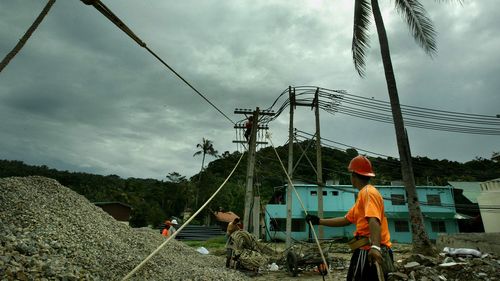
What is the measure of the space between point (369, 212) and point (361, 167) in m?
0.53

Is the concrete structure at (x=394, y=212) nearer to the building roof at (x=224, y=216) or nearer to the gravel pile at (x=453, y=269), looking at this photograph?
the building roof at (x=224, y=216)

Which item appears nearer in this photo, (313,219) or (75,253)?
(313,219)

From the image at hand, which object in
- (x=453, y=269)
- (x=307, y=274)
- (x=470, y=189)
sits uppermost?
(x=470, y=189)

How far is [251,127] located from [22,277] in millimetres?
6230

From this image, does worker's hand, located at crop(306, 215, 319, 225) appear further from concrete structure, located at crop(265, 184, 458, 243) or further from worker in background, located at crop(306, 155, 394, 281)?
concrete structure, located at crop(265, 184, 458, 243)

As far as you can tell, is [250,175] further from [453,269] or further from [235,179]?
[235,179]

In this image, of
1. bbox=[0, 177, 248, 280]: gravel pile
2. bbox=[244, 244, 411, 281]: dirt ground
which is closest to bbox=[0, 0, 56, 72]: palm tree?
bbox=[0, 177, 248, 280]: gravel pile

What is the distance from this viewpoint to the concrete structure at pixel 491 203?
15883mm

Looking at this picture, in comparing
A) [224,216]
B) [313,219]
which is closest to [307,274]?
[313,219]

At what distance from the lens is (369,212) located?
2289 mm

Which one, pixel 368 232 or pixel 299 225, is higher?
pixel 299 225

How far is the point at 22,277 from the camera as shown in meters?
2.99

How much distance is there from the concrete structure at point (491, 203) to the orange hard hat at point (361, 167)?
17.2m

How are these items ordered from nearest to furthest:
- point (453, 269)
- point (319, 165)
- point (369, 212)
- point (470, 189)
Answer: point (369, 212)
point (453, 269)
point (319, 165)
point (470, 189)
